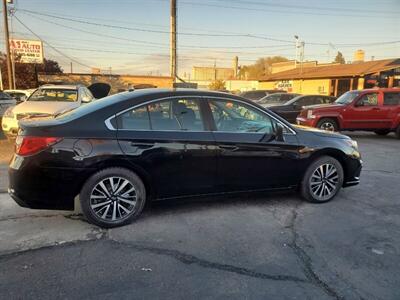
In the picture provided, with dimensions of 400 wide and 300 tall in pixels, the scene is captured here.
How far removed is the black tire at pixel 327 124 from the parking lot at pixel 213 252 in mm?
7168

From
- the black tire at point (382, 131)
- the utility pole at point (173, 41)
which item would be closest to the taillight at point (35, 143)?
the black tire at point (382, 131)

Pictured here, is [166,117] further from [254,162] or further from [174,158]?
[254,162]

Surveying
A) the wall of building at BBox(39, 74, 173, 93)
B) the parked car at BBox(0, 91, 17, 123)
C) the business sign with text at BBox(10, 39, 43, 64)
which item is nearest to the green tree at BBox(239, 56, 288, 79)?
the wall of building at BBox(39, 74, 173, 93)

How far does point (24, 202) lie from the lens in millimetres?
4109

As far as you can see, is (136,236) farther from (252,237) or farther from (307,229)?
(307,229)

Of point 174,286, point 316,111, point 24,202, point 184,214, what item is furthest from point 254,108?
point 316,111

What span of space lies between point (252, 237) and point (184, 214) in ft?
3.40

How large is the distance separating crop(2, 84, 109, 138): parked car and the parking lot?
15.5 feet

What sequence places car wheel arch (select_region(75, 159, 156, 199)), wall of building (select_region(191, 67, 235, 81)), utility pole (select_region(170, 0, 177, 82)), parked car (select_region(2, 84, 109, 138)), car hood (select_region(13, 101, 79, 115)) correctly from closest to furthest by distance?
1. car wheel arch (select_region(75, 159, 156, 199))
2. parked car (select_region(2, 84, 109, 138))
3. car hood (select_region(13, 101, 79, 115))
4. utility pole (select_region(170, 0, 177, 82))
5. wall of building (select_region(191, 67, 235, 81))

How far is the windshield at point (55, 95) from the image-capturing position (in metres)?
11.1

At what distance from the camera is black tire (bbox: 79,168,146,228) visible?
4168mm

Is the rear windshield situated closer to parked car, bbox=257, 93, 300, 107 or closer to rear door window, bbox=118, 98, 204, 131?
rear door window, bbox=118, 98, 204, 131

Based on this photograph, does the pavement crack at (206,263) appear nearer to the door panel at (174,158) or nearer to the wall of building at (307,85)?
the door panel at (174,158)

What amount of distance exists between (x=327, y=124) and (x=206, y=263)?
1000 centimetres
